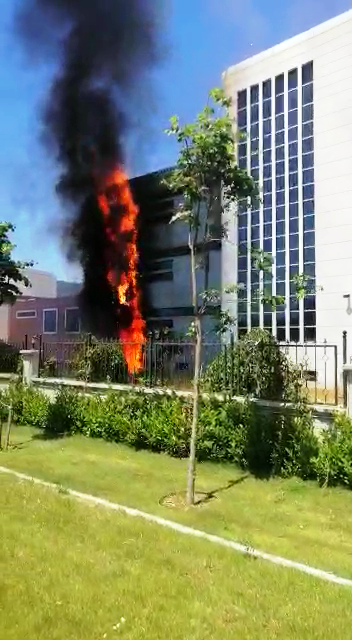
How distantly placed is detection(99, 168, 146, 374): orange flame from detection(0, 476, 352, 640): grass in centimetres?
1859

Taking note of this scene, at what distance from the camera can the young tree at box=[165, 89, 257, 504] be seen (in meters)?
6.44

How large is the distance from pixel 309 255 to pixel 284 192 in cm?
283

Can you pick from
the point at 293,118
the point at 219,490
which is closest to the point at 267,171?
the point at 293,118

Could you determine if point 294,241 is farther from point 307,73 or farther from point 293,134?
point 307,73

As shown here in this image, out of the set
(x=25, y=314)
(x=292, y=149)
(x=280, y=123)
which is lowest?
(x=25, y=314)

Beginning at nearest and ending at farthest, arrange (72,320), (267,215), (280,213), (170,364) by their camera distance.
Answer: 1. (170,364)
2. (280,213)
3. (267,215)
4. (72,320)

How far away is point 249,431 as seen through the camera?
24.8 feet

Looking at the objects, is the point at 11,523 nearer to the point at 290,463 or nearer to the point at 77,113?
the point at 290,463

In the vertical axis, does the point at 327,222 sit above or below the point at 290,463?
above

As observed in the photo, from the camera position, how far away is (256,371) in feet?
26.5

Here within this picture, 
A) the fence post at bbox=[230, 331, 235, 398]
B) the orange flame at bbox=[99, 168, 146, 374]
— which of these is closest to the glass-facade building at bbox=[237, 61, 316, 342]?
the orange flame at bbox=[99, 168, 146, 374]

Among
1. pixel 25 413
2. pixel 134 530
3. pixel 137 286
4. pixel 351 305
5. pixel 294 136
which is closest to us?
pixel 134 530

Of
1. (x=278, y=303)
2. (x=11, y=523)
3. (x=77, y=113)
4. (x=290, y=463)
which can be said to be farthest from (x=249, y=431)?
(x=77, y=113)

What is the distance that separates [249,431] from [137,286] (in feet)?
65.4
